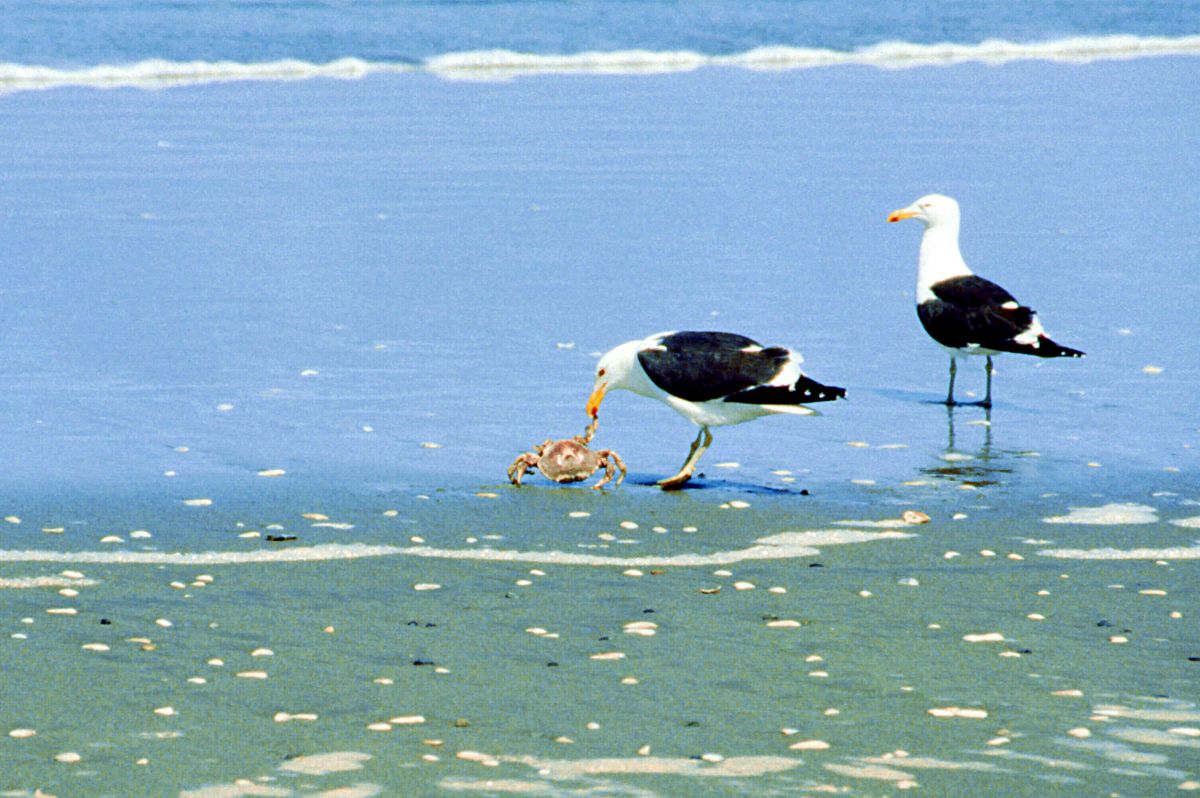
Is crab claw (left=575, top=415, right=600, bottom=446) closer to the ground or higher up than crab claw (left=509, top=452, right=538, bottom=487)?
higher up

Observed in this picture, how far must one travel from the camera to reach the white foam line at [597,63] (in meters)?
31.5

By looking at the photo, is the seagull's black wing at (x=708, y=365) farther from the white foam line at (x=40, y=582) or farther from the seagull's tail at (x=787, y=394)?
the white foam line at (x=40, y=582)

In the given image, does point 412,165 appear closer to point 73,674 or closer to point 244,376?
point 244,376

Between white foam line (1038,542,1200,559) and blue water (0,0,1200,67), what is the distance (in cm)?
2745

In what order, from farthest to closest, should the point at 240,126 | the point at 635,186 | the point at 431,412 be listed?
the point at 240,126, the point at 635,186, the point at 431,412

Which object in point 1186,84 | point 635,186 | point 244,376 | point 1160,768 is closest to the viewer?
point 1160,768

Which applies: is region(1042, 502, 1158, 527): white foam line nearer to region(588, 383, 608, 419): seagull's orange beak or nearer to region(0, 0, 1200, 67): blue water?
region(588, 383, 608, 419): seagull's orange beak

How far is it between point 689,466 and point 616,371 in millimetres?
633

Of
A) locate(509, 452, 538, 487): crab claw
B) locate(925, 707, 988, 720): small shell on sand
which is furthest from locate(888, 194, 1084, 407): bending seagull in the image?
locate(925, 707, 988, 720): small shell on sand

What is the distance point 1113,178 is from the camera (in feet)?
64.9

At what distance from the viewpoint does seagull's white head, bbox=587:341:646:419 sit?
9.60m

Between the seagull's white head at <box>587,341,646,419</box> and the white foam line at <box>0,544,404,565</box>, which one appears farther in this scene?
the seagull's white head at <box>587,341,646,419</box>

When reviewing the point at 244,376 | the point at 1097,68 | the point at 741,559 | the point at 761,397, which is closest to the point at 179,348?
the point at 244,376

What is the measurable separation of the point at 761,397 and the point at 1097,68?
26621 mm
